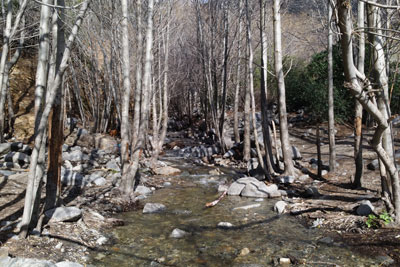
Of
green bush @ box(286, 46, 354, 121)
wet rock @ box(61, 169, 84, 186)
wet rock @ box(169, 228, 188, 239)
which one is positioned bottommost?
wet rock @ box(169, 228, 188, 239)

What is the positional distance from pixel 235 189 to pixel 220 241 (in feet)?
10.1

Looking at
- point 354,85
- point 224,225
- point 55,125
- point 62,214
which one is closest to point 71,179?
point 62,214

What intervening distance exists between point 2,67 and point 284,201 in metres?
7.67

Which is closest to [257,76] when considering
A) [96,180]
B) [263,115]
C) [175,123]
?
[175,123]

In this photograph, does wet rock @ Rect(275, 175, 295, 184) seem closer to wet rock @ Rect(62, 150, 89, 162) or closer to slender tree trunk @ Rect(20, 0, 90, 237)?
slender tree trunk @ Rect(20, 0, 90, 237)

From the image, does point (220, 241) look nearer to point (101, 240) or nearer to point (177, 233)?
point (177, 233)

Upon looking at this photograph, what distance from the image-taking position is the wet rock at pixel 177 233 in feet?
16.4

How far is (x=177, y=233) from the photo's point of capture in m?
5.07

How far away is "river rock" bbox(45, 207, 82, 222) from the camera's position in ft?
15.2

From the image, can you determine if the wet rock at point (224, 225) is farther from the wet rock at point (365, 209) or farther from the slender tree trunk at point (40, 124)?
the slender tree trunk at point (40, 124)

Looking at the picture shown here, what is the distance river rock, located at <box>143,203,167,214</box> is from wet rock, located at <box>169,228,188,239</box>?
4.43 ft

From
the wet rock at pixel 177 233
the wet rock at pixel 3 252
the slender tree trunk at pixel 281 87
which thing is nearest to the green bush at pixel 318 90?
the slender tree trunk at pixel 281 87

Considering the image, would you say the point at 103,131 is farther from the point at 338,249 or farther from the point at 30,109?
the point at 338,249

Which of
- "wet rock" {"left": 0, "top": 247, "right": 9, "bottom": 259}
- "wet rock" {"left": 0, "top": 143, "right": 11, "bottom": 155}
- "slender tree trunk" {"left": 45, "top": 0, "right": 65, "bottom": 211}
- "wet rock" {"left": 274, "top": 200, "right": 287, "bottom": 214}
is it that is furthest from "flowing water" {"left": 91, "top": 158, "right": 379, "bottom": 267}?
"wet rock" {"left": 0, "top": 143, "right": 11, "bottom": 155}
